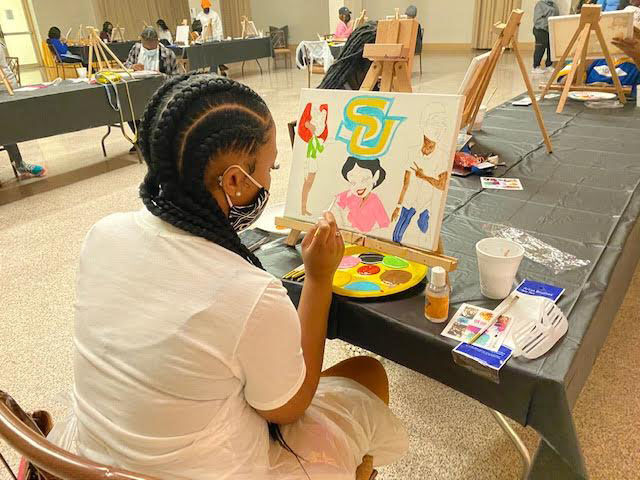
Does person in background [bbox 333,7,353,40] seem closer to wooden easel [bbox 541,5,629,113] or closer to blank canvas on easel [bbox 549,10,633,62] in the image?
blank canvas on easel [bbox 549,10,633,62]

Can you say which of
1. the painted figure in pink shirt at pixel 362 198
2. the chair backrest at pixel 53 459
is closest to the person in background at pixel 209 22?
the painted figure in pink shirt at pixel 362 198

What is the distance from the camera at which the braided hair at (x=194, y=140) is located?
753 millimetres

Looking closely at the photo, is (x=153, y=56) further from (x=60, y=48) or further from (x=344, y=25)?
(x=344, y=25)

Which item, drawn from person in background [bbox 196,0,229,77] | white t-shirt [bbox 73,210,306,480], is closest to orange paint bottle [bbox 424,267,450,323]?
white t-shirt [bbox 73,210,306,480]

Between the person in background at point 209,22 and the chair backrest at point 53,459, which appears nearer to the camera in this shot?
the chair backrest at point 53,459

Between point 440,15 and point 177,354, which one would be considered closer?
point 177,354

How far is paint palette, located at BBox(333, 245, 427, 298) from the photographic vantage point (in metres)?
1.11

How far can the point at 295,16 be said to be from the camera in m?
12.0

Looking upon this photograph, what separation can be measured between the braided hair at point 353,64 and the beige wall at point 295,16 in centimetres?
1059

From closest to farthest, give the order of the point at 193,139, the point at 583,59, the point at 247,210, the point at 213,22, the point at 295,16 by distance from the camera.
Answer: the point at 193,139, the point at 247,210, the point at 583,59, the point at 213,22, the point at 295,16

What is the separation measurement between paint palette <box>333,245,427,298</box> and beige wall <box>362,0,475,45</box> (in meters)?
10.3

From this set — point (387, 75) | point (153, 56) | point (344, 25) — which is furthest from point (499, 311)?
point (344, 25)

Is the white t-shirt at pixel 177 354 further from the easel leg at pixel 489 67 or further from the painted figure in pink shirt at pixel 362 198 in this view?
the easel leg at pixel 489 67

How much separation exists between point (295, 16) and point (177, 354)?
12.8 metres
